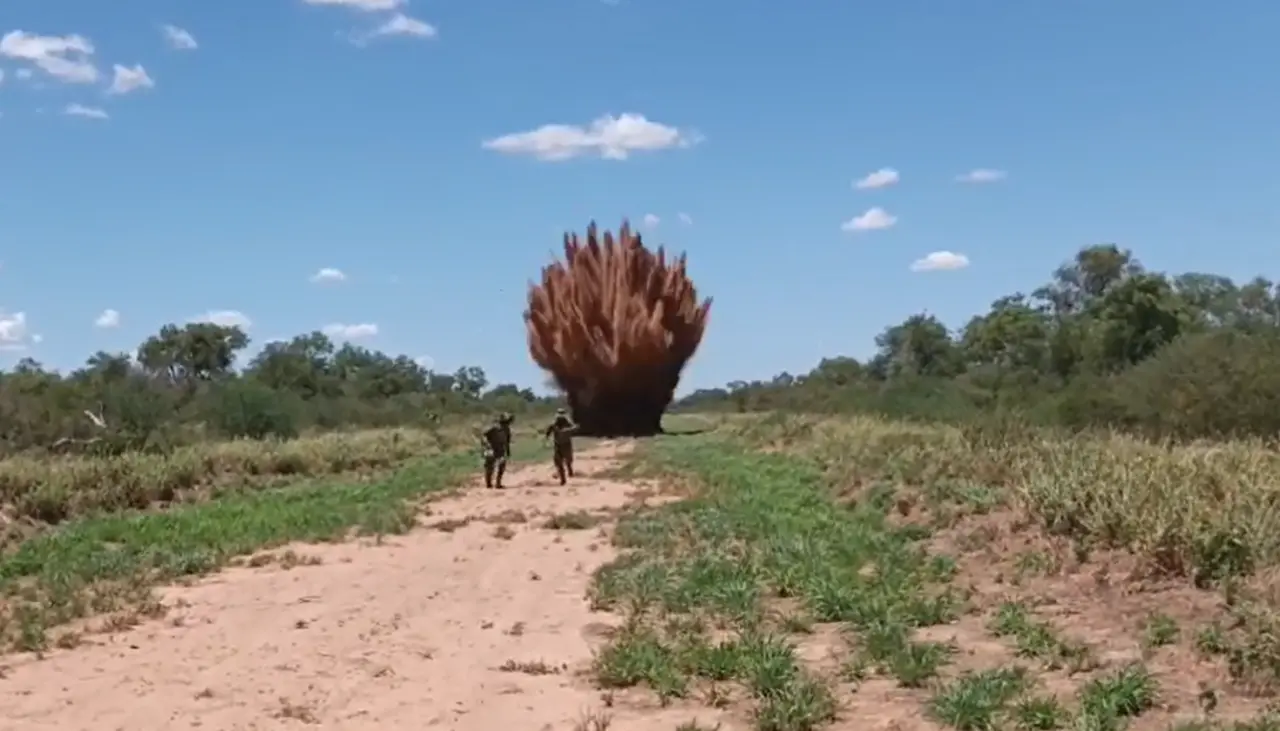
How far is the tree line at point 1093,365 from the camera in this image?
28.2 m

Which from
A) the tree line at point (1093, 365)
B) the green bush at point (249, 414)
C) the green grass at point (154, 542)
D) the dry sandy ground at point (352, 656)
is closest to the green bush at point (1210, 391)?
the tree line at point (1093, 365)

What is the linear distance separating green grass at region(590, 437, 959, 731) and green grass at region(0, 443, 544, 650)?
170 inches

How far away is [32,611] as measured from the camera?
11.6 meters

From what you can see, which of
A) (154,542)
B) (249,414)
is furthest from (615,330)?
(154,542)

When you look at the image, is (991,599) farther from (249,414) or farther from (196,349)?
(196,349)

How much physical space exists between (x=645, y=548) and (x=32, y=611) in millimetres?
6541

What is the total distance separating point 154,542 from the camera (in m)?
16.8

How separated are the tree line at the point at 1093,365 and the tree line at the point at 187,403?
20053 mm

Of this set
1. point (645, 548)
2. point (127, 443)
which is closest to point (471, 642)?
point (645, 548)

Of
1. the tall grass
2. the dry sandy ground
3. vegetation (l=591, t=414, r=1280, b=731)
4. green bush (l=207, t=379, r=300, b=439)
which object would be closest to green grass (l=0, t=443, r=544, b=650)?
the dry sandy ground

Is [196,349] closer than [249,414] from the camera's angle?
No

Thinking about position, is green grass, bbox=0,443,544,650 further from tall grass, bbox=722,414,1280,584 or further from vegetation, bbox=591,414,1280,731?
tall grass, bbox=722,414,1280,584

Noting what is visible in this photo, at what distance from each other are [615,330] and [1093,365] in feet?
64.0

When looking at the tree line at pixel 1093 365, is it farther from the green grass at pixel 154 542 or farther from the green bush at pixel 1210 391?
the green grass at pixel 154 542
